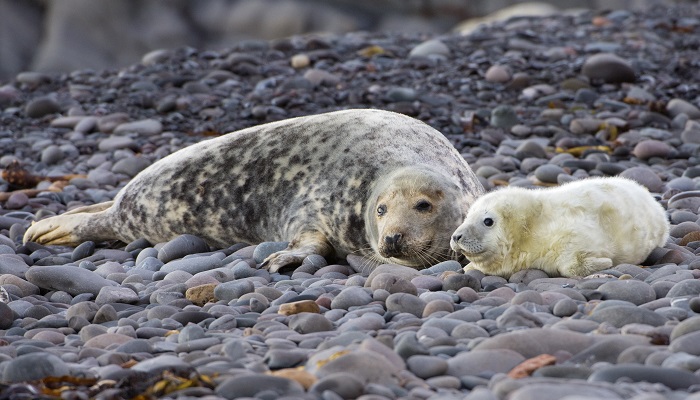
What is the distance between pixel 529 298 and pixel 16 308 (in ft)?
6.63

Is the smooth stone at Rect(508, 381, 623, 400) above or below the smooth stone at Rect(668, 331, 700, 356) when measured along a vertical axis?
above

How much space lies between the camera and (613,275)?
13.0 ft

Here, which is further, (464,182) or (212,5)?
(212,5)

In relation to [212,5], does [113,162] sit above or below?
below

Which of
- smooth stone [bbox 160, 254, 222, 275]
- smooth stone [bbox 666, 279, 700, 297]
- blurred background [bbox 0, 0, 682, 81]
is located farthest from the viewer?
blurred background [bbox 0, 0, 682, 81]

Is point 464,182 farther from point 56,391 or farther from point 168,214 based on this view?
point 56,391

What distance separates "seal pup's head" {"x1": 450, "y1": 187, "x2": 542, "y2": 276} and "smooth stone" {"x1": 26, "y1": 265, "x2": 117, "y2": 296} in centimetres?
155

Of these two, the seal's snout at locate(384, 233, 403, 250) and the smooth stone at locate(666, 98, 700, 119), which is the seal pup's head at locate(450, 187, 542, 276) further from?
the smooth stone at locate(666, 98, 700, 119)

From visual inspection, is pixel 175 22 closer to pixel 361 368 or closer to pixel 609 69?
pixel 609 69

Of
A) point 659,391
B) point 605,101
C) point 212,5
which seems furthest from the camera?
point 212,5

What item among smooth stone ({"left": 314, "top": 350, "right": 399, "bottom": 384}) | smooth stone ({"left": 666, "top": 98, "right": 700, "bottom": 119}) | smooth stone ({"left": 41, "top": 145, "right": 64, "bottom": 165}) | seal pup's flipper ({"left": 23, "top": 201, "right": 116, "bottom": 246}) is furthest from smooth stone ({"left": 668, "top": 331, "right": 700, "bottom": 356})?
smooth stone ({"left": 41, "top": 145, "right": 64, "bottom": 165})

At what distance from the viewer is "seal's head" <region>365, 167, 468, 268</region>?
15.1ft

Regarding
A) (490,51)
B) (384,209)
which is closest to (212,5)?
(490,51)

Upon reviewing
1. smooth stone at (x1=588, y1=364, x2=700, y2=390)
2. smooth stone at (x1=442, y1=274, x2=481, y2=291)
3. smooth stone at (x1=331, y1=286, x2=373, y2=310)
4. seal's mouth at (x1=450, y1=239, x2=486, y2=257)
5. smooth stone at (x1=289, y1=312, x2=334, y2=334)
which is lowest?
smooth stone at (x1=442, y1=274, x2=481, y2=291)
